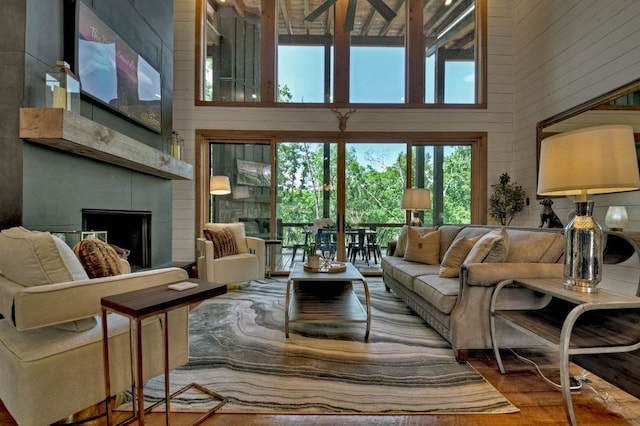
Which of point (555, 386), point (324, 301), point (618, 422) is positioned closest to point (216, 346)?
point (324, 301)

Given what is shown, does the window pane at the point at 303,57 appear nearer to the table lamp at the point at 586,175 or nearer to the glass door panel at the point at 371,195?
the glass door panel at the point at 371,195

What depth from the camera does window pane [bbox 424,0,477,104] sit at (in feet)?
17.4

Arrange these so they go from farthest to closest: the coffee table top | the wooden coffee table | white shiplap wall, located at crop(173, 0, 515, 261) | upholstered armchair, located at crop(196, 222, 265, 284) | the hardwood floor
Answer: white shiplap wall, located at crop(173, 0, 515, 261) < upholstered armchair, located at crop(196, 222, 265, 284) < the coffee table top < the wooden coffee table < the hardwood floor

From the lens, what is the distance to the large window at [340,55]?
206 inches

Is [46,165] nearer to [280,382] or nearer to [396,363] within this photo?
[280,382]

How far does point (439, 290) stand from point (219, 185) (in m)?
3.60

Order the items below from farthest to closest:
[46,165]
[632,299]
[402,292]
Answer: [402,292], [46,165], [632,299]

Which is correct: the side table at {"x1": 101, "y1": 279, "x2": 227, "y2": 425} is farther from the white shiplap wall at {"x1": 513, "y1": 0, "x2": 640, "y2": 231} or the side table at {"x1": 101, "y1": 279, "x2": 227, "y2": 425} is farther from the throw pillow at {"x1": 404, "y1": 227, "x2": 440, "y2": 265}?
the white shiplap wall at {"x1": 513, "y1": 0, "x2": 640, "y2": 231}

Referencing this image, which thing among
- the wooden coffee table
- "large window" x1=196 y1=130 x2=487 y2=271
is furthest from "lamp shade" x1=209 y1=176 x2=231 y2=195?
the wooden coffee table

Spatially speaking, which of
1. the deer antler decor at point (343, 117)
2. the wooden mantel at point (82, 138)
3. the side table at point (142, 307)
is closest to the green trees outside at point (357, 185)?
the deer antler decor at point (343, 117)

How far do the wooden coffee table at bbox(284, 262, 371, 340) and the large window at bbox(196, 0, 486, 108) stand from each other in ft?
10.7

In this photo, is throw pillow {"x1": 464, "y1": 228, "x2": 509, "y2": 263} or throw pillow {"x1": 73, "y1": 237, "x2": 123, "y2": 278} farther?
throw pillow {"x1": 464, "y1": 228, "x2": 509, "y2": 263}

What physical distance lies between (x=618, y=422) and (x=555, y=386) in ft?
1.08

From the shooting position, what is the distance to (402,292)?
3.38 meters
